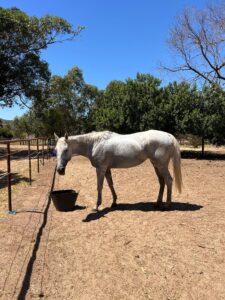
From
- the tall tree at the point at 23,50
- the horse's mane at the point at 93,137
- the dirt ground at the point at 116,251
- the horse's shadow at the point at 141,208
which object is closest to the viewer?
the dirt ground at the point at 116,251

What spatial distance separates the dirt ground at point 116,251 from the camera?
3225 mm

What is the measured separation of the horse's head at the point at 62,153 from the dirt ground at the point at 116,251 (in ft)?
2.99

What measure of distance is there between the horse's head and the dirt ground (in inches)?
35.9

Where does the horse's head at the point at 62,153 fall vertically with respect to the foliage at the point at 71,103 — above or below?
below

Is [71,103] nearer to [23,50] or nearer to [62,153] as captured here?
[23,50]

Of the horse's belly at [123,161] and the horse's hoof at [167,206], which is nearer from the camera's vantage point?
the horse's hoof at [167,206]

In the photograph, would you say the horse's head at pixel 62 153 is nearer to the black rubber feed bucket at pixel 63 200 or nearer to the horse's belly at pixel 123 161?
the black rubber feed bucket at pixel 63 200

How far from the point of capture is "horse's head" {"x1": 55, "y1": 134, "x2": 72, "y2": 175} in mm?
5930

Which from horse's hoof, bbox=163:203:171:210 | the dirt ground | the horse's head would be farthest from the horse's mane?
horse's hoof, bbox=163:203:171:210

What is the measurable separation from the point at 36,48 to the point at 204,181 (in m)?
17.0

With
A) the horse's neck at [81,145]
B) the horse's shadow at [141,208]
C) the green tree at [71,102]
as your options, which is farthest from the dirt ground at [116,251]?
the green tree at [71,102]

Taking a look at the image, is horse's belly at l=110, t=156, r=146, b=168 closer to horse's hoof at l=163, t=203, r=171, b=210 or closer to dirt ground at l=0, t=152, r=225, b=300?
dirt ground at l=0, t=152, r=225, b=300

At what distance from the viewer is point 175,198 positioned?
24.4 feet

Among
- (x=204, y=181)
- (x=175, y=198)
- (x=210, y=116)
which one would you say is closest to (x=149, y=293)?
(x=175, y=198)
